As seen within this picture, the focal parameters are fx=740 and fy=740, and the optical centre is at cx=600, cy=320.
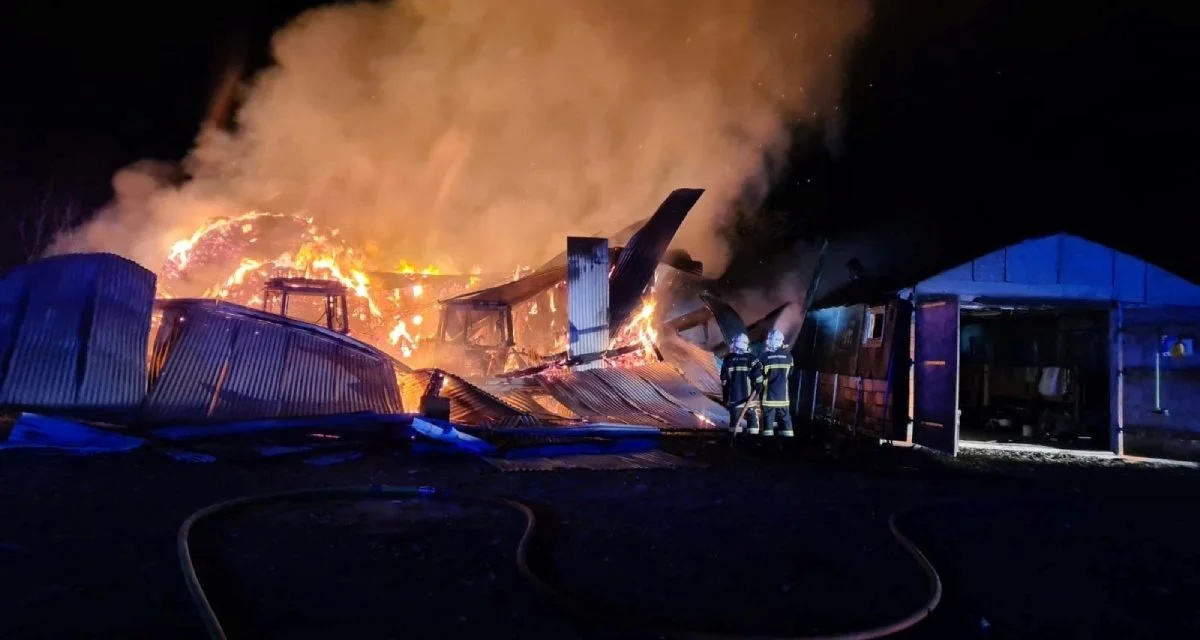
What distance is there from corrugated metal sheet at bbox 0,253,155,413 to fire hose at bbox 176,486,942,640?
403cm

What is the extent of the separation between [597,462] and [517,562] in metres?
4.09

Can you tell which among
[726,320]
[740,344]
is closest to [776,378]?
[740,344]

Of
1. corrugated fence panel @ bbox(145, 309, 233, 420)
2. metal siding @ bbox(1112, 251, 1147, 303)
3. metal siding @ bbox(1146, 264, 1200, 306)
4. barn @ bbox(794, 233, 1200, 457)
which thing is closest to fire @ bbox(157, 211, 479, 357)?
corrugated fence panel @ bbox(145, 309, 233, 420)

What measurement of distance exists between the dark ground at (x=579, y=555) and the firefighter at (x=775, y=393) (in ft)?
6.05

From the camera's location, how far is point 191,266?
17.4 meters

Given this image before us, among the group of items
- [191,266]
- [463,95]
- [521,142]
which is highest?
[463,95]

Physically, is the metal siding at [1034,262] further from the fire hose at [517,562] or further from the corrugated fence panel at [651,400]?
the fire hose at [517,562]

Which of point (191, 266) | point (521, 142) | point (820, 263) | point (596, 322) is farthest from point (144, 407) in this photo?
point (521, 142)

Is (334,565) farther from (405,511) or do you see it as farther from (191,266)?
(191,266)

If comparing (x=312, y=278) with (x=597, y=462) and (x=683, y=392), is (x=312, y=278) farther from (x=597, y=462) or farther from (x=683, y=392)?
(x=597, y=462)

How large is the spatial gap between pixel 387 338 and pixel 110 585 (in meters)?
13.6

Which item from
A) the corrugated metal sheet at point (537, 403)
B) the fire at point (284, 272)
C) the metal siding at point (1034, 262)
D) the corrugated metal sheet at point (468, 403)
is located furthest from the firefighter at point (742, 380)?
the fire at point (284, 272)

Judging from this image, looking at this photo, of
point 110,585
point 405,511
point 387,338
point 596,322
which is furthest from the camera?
point 387,338

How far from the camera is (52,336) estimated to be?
27.7 ft
